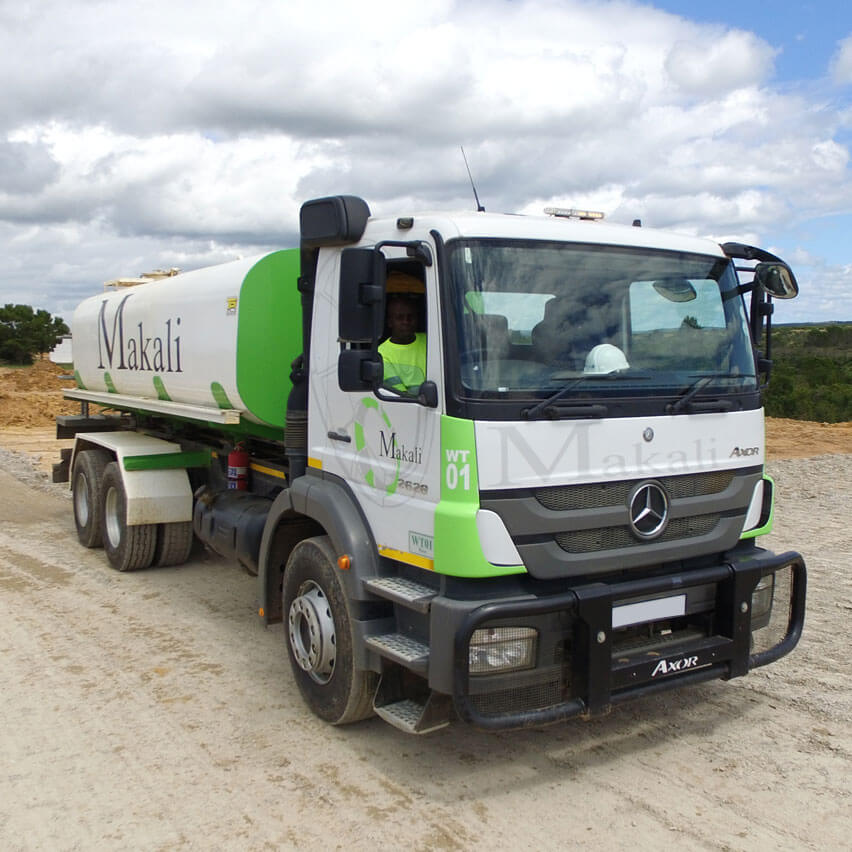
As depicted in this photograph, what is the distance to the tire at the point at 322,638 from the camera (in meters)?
4.38

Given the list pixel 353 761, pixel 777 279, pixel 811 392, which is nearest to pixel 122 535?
pixel 353 761

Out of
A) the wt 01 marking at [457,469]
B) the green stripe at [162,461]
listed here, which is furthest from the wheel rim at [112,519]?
the wt 01 marking at [457,469]

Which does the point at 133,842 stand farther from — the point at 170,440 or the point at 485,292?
the point at 170,440

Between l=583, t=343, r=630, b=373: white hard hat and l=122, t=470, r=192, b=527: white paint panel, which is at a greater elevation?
l=583, t=343, r=630, b=373: white hard hat

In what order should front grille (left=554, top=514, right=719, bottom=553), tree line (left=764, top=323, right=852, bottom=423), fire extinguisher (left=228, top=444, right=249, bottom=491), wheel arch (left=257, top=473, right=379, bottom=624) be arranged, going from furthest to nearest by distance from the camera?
tree line (left=764, top=323, right=852, bottom=423), fire extinguisher (left=228, top=444, right=249, bottom=491), wheel arch (left=257, top=473, right=379, bottom=624), front grille (left=554, top=514, right=719, bottom=553)

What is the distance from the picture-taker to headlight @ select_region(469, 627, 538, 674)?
3.72 meters

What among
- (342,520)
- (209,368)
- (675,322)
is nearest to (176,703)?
(342,520)

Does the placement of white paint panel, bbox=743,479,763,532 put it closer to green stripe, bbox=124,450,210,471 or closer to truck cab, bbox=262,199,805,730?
truck cab, bbox=262,199,805,730

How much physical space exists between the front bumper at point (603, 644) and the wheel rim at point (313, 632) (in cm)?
97

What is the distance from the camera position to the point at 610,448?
3.95 meters

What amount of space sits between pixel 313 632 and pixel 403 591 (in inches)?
33.2

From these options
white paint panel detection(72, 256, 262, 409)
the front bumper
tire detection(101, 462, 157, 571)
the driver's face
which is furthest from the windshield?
tire detection(101, 462, 157, 571)

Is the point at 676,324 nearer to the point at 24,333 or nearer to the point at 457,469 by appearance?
the point at 457,469

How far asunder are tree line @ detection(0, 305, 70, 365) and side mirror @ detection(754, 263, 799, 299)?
35.7 m
